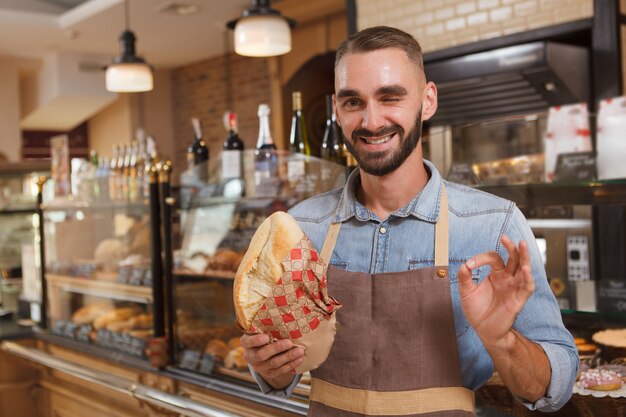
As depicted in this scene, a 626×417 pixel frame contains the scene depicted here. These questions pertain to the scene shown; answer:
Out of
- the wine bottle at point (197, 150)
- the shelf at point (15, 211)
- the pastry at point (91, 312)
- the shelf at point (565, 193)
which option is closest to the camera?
the shelf at point (565, 193)

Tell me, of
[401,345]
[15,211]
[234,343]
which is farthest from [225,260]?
[15,211]

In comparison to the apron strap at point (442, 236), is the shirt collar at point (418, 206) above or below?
above

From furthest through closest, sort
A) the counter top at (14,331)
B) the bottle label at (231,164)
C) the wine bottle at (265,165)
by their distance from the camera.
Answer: the counter top at (14,331), the bottle label at (231,164), the wine bottle at (265,165)

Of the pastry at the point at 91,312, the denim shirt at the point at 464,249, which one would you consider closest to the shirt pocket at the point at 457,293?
the denim shirt at the point at 464,249

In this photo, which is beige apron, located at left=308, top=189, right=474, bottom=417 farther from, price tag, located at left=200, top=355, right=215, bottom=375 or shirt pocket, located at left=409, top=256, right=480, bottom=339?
price tag, located at left=200, top=355, right=215, bottom=375

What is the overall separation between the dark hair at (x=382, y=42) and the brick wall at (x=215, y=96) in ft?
21.0

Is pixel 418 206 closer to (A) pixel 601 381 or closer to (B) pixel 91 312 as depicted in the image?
(A) pixel 601 381

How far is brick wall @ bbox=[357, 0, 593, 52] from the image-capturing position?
3598 mm

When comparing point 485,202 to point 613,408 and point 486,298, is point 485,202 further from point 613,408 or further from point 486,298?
point 613,408

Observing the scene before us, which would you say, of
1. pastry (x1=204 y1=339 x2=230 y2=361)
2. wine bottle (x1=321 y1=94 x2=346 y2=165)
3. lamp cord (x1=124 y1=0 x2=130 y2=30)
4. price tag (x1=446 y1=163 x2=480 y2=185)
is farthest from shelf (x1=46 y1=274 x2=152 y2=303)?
lamp cord (x1=124 y1=0 x2=130 y2=30)

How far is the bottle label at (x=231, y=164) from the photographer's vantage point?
291 cm

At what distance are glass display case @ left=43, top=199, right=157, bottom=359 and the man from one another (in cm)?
189

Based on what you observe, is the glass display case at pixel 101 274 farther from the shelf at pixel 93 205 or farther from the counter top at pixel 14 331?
the counter top at pixel 14 331

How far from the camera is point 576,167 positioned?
101 inches
